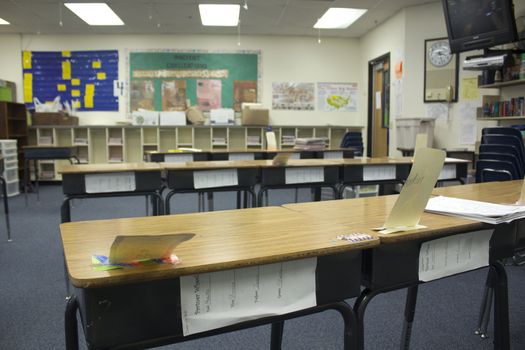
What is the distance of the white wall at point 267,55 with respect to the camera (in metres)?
7.61

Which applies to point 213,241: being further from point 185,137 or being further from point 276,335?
point 185,137

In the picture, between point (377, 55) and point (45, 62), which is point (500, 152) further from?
point (45, 62)

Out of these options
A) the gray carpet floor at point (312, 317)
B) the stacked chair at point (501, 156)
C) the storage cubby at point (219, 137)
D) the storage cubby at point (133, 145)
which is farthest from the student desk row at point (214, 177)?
the storage cubby at point (133, 145)

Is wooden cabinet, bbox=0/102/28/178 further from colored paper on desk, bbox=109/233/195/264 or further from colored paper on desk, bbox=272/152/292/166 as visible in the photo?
colored paper on desk, bbox=109/233/195/264

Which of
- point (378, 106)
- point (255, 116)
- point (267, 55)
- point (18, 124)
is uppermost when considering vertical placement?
point (267, 55)

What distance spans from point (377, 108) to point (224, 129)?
9.13 ft

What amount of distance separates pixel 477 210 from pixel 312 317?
118cm

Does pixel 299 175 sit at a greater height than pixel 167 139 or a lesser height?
lesser

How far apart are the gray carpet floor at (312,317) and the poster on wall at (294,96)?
531 centimetres

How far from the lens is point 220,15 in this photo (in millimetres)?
6543

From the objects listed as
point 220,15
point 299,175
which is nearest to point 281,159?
point 299,175

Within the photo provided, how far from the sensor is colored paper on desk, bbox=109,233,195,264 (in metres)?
0.70

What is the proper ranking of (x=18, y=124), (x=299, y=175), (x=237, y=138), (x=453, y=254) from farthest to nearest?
1. (x=237, y=138)
2. (x=18, y=124)
3. (x=299, y=175)
4. (x=453, y=254)

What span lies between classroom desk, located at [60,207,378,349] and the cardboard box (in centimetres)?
629
